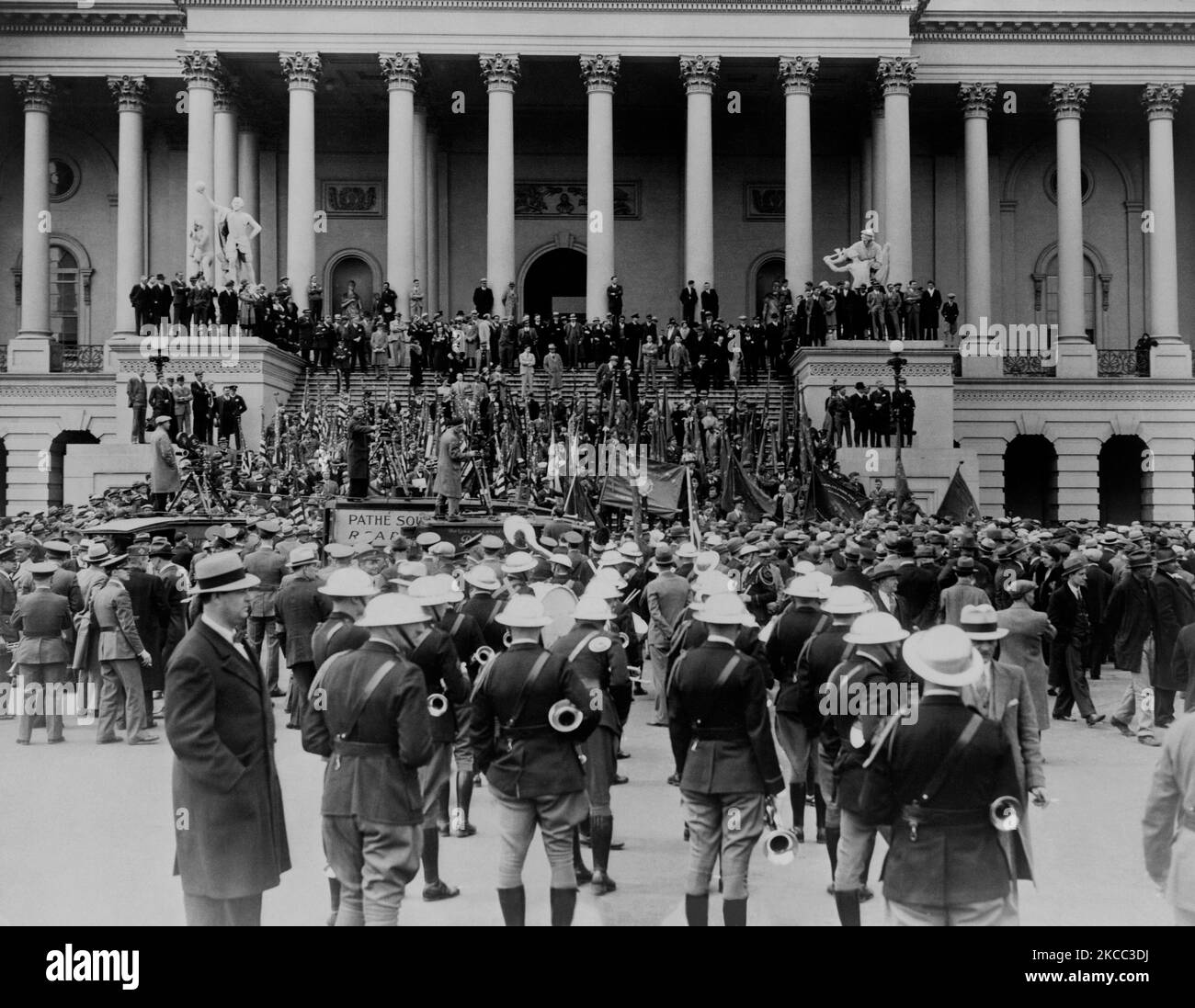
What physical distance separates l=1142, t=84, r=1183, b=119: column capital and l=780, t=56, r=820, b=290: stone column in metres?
11.9

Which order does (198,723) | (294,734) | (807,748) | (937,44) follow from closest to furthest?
(198,723)
(807,748)
(294,734)
(937,44)

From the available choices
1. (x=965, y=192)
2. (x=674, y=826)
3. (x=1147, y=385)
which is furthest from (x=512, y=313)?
(x=674, y=826)

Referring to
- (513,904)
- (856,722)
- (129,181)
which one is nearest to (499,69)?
(129,181)

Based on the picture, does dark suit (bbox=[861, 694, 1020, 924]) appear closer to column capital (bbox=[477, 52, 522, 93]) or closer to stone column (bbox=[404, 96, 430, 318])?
stone column (bbox=[404, 96, 430, 318])

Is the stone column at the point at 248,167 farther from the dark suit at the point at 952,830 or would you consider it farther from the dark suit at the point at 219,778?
the dark suit at the point at 952,830

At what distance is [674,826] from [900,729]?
533 centimetres

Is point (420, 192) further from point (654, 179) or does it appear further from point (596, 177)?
point (654, 179)

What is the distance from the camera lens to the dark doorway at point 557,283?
48406mm

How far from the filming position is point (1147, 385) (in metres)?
42.8

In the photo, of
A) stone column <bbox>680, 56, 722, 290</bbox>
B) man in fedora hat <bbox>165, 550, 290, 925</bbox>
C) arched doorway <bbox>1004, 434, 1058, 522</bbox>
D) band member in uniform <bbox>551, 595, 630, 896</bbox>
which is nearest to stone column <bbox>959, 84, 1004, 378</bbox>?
arched doorway <bbox>1004, 434, 1058, 522</bbox>

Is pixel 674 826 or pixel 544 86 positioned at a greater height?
pixel 544 86

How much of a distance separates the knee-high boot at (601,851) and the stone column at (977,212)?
36637 mm

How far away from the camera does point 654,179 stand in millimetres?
47781

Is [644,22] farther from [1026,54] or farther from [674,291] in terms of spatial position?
[1026,54]
